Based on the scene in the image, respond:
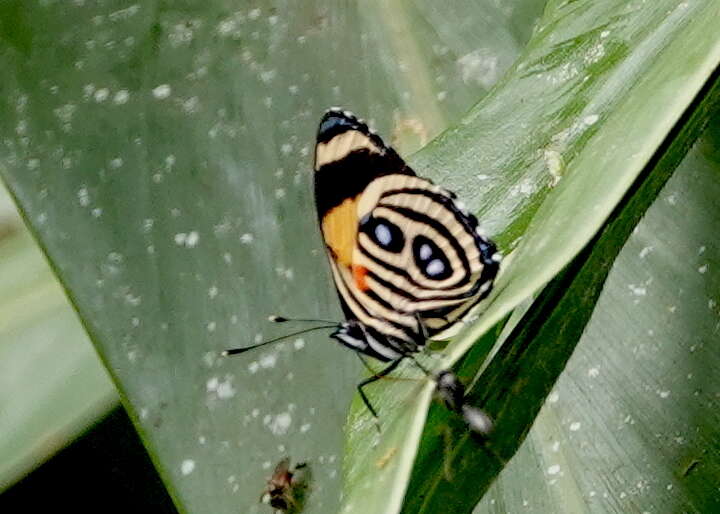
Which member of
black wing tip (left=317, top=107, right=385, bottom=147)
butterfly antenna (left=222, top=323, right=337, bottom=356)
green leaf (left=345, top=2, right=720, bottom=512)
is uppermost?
green leaf (left=345, top=2, right=720, bottom=512)

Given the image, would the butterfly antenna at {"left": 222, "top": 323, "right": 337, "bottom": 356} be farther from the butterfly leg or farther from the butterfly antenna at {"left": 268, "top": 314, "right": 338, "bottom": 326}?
the butterfly leg

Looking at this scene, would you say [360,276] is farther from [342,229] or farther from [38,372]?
[38,372]

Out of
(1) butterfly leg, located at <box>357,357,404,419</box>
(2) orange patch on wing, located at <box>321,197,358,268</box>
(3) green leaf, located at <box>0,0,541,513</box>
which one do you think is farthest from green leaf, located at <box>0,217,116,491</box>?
(1) butterfly leg, located at <box>357,357,404,419</box>

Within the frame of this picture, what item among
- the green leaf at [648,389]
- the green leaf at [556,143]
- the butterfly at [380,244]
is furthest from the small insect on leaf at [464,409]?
the green leaf at [648,389]

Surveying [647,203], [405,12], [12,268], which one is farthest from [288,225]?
[647,203]

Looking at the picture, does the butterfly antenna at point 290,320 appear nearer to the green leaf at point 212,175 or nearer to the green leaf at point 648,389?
the green leaf at point 212,175

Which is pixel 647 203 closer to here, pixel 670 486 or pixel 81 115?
pixel 670 486
